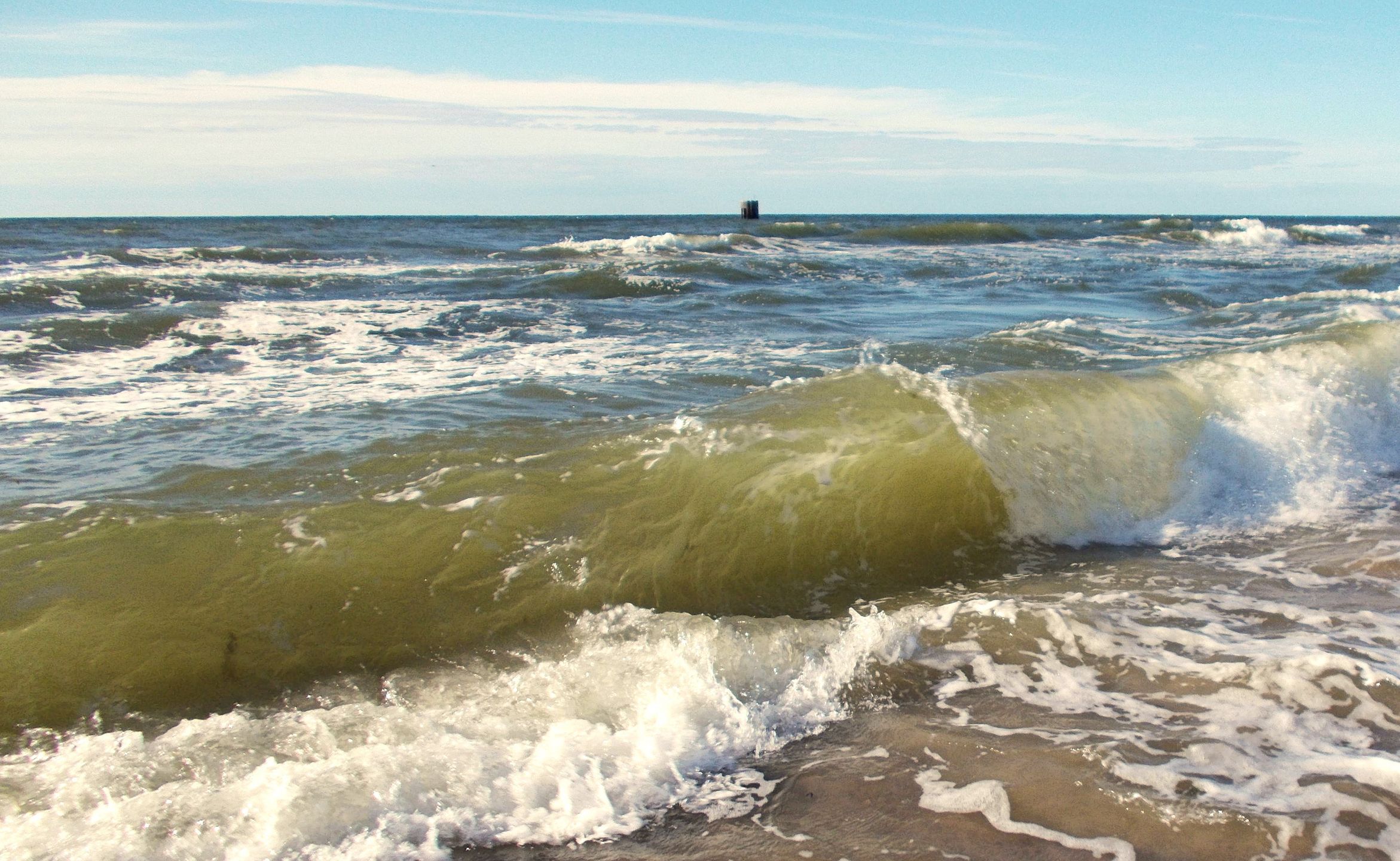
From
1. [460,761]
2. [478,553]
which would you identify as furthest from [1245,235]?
[460,761]

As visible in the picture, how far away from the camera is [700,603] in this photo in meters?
3.59

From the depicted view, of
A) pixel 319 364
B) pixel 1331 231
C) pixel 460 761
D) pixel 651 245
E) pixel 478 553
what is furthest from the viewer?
pixel 1331 231

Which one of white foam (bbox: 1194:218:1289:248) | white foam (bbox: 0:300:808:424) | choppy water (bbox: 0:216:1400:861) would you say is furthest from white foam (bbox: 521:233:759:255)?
white foam (bbox: 1194:218:1289:248)

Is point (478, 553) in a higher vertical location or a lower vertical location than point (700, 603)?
higher

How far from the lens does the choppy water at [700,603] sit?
2.27m

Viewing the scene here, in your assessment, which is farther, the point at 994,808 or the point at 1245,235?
the point at 1245,235

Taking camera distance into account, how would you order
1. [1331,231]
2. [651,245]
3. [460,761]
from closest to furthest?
[460,761] → [651,245] → [1331,231]

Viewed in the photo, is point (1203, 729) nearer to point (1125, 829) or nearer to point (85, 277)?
point (1125, 829)

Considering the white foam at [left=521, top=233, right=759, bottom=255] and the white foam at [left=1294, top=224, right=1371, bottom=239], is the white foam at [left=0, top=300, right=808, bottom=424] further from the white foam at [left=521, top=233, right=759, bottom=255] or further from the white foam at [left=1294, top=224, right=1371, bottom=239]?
the white foam at [left=1294, top=224, right=1371, bottom=239]

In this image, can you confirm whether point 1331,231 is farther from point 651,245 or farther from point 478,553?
point 478,553

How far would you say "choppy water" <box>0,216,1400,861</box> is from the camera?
2270 millimetres

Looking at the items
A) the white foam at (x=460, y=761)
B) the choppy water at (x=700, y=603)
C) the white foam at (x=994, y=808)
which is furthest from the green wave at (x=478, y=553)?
the white foam at (x=994, y=808)

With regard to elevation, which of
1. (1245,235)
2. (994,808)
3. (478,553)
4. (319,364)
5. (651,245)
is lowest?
(994,808)

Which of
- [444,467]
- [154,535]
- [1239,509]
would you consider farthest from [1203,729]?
[154,535]
